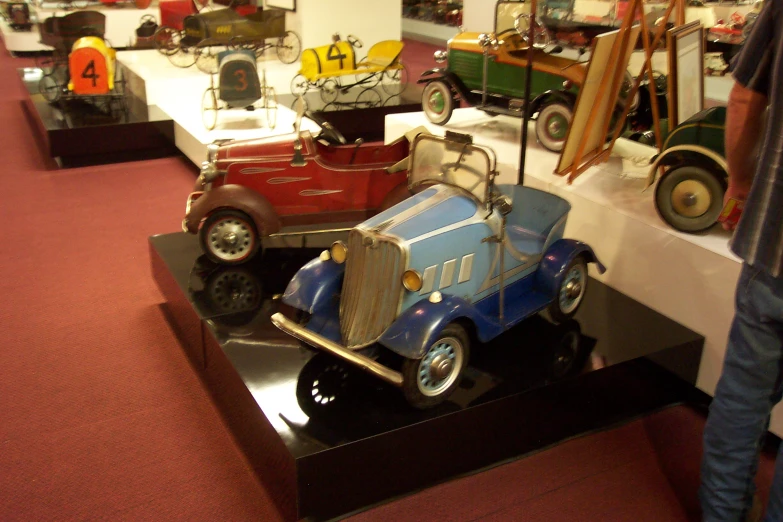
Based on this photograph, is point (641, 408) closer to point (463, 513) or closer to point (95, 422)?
point (463, 513)

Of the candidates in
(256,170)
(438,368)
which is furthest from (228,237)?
(438,368)

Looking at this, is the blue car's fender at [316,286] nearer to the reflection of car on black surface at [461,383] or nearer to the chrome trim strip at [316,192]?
the reflection of car on black surface at [461,383]

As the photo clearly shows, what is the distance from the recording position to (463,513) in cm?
219

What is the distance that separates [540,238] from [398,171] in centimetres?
91

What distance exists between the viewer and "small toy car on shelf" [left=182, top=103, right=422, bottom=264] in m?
3.13

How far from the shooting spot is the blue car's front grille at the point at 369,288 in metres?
2.16

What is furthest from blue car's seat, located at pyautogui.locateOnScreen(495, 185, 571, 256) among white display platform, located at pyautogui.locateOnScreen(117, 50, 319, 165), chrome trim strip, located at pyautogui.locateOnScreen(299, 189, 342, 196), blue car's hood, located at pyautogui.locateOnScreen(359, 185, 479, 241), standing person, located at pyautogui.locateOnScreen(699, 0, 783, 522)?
white display platform, located at pyautogui.locateOnScreen(117, 50, 319, 165)

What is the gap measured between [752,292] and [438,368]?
34.3 inches

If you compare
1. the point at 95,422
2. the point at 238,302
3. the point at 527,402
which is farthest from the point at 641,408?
the point at 95,422

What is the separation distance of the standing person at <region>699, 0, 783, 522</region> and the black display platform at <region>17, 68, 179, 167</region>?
4.82 metres

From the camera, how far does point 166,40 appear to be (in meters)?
8.04

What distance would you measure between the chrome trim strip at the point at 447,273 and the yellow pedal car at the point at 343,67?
4.31m

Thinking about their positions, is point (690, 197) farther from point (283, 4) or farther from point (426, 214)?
point (283, 4)

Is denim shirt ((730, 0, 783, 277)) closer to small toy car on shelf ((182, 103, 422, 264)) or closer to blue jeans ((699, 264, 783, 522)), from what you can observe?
blue jeans ((699, 264, 783, 522))
